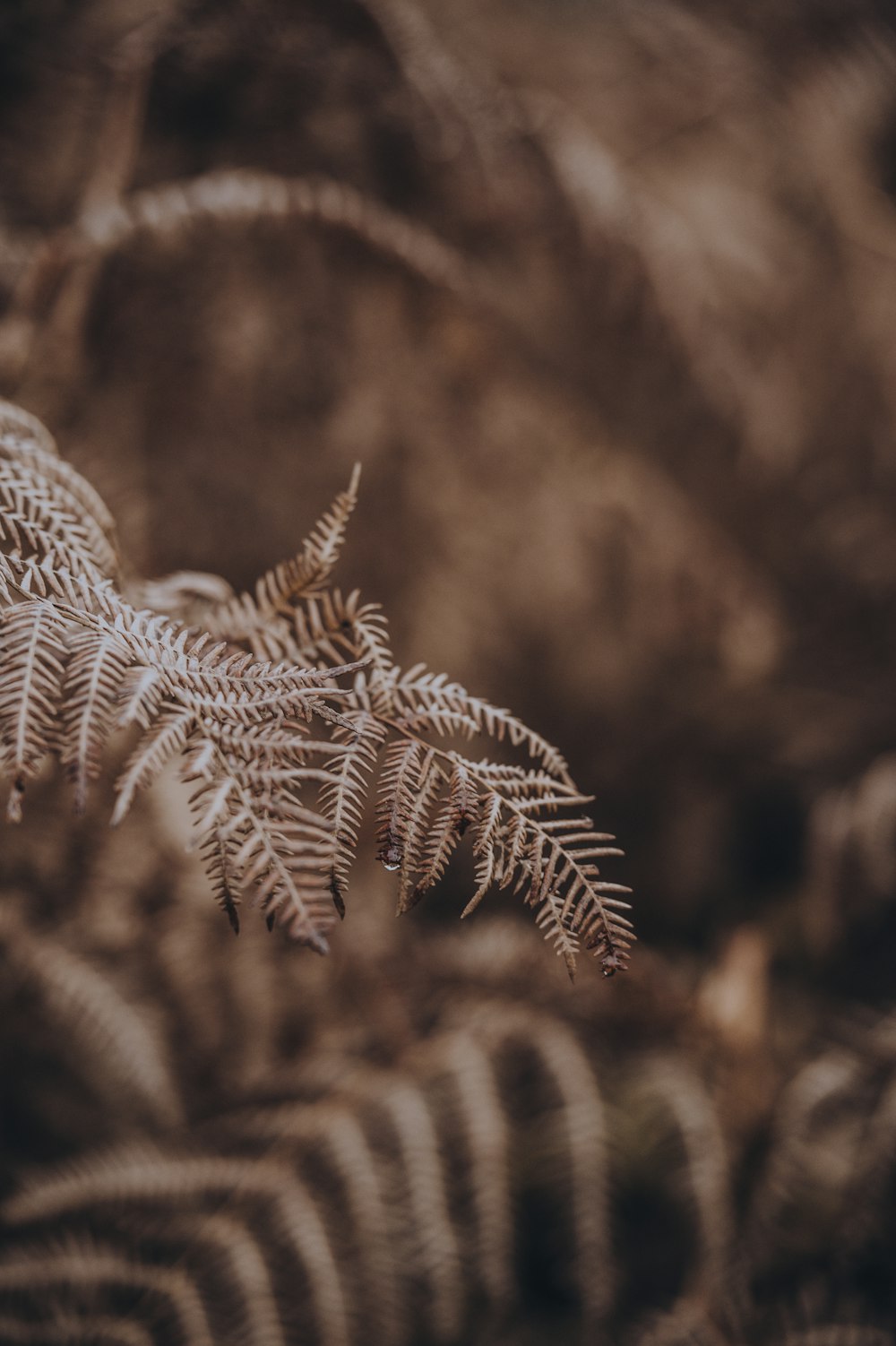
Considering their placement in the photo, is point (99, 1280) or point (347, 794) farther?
point (99, 1280)

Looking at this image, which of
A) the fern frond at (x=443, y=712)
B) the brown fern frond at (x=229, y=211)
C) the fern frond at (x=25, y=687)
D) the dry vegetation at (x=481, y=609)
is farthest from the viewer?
the dry vegetation at (x=481, y=609)

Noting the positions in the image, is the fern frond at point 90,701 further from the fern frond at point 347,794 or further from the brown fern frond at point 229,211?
the brown fern frond at point 229,211

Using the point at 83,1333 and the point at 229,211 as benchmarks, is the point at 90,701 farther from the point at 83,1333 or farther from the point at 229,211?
the point at 83,1333

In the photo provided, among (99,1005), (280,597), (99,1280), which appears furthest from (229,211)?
(99,1280)

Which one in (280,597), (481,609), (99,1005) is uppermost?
(280,597)

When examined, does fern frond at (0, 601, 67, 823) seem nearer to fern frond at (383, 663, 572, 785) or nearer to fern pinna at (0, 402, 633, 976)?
fern pinna at (0, 402, 633, 976)

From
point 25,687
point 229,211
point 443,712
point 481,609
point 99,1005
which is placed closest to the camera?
point 25,687

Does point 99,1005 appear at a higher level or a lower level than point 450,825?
lower

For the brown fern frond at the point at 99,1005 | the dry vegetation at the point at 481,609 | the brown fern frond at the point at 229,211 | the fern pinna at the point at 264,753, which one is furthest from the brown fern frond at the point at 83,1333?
the brown fern frond at the point at 229,211

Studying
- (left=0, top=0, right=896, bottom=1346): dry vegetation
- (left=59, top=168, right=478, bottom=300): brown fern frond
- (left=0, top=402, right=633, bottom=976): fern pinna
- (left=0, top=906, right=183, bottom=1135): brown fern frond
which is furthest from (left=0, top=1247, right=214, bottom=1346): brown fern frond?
(left=59, top=168, right=478, bottom=300): brown fern frond

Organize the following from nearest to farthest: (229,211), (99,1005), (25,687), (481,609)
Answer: (25,687) < (229,211) < (99,1005) < (481,609)
